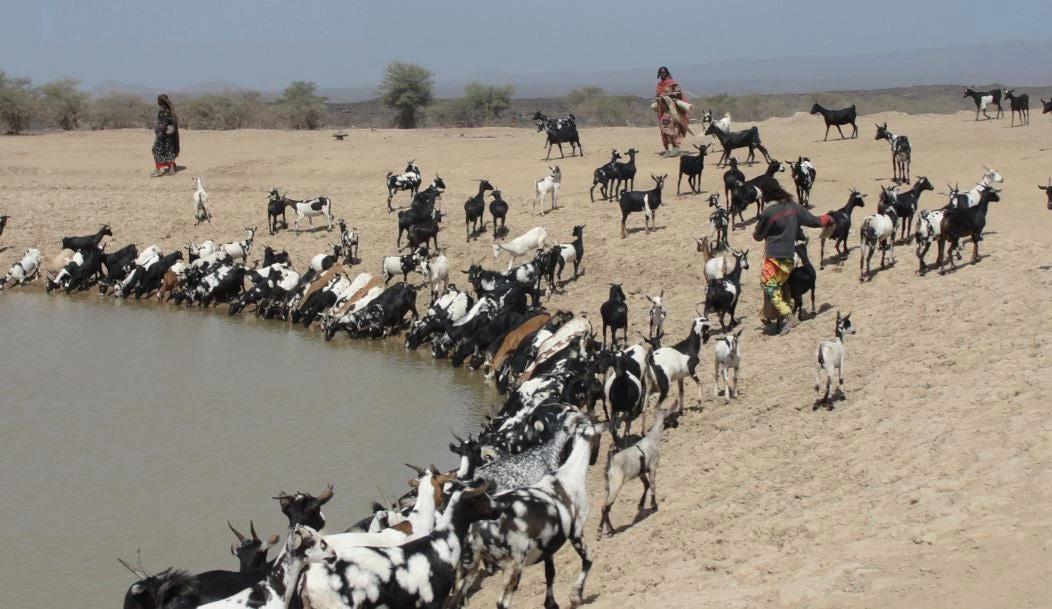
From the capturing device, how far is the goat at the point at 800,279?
13.6 m

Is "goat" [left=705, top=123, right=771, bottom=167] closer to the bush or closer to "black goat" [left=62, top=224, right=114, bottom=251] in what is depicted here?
"black goat" [left=62, top=224, right=114, bottom=251]

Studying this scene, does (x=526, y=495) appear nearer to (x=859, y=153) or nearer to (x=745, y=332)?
(x=745, y=332)

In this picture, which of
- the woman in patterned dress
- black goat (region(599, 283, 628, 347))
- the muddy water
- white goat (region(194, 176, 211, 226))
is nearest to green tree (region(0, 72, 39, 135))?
the woman in patterned dress

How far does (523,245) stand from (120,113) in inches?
1270

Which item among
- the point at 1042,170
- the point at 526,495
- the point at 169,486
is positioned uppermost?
the point at 1042,170

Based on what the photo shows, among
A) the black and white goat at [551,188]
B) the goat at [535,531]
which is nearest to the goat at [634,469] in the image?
the goat at [535,531]

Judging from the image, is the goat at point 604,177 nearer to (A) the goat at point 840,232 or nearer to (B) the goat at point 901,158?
(B) the goat at point 901,158

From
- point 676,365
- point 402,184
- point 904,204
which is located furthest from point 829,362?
point 402,184

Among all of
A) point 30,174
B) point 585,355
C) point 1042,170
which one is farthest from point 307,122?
point 585,355

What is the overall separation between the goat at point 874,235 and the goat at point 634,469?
669 cm

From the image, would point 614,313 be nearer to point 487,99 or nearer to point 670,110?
point 670,110

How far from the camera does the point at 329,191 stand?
25391 mm

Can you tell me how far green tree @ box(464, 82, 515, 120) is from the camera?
50841mm

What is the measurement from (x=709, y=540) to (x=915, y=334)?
530 cm
